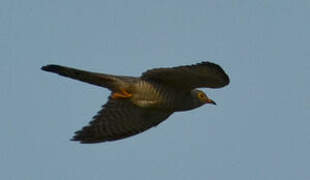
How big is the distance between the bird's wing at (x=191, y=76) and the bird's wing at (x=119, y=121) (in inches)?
39.5

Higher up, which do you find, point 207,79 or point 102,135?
point 207,79

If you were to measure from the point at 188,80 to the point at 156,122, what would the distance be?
5.10 ft

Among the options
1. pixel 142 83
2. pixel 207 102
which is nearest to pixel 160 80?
pixel 142 83

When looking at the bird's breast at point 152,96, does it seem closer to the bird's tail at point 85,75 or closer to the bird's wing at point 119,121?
the bird's tail at point 85,75

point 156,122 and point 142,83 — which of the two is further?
point 156,122

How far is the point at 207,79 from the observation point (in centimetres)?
1246

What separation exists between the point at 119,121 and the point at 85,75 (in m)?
1.61

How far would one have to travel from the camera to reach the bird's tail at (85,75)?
1241cm

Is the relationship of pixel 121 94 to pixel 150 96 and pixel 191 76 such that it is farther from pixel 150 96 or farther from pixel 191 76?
pixel 191 76

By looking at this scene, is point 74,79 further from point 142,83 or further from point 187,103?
point 187,103

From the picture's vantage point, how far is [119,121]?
1395cm

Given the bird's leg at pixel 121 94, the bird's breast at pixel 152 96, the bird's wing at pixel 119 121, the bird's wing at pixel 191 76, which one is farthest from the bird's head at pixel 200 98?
the bird's leg at pixel 121 94

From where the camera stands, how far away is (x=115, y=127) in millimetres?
13898

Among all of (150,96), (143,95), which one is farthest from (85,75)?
(150,96)
